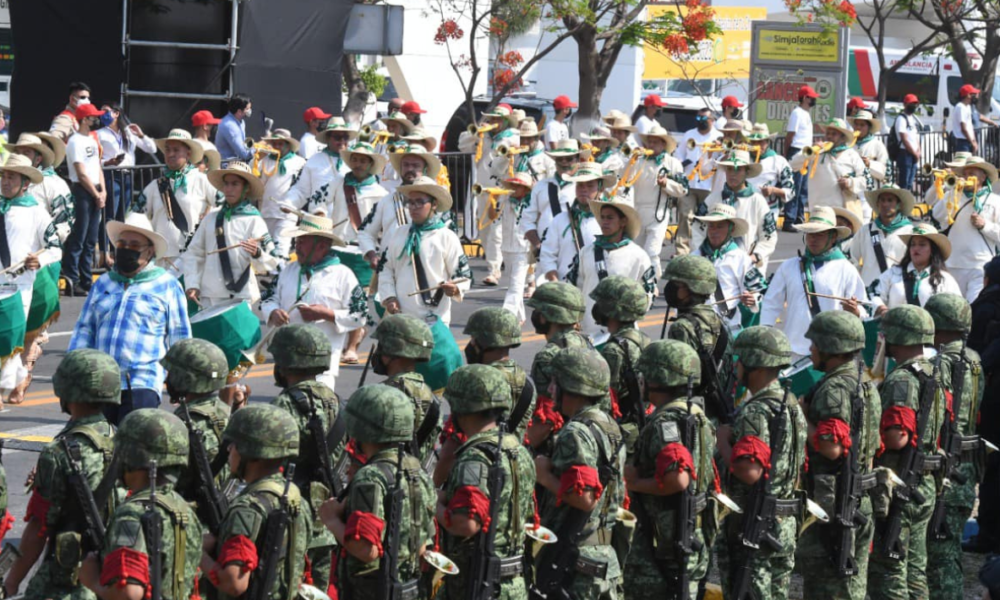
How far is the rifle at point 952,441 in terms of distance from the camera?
9344mm

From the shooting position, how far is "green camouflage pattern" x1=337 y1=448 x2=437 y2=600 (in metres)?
6.45

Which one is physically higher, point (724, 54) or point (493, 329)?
point (724, 54)

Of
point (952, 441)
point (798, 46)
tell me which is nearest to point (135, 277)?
point (952, 441)

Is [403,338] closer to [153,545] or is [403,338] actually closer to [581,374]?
[581,374]

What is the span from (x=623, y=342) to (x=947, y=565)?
2.23m

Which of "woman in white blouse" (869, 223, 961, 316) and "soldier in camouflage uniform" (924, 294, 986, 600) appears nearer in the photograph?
"soldier in camouflage uniform" (924, 294, 986, 600)

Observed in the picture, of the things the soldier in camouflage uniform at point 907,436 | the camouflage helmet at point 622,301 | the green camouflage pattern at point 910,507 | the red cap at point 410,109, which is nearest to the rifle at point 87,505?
the camouflage helmet at point 622,301

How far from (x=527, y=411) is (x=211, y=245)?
4229mm

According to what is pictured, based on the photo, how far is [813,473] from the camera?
28.0 ft

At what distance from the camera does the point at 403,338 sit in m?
8.48

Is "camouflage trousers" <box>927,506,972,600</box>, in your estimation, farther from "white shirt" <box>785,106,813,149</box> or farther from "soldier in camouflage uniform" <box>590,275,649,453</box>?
"white shirt" <box>785,106,813,149</box>

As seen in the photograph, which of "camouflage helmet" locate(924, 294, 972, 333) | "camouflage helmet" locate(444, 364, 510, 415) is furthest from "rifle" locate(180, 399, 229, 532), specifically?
"camouflage helmet" locate(924, 294, 972, 333)

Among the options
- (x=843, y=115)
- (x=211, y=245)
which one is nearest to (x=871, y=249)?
(x=211, y=245)

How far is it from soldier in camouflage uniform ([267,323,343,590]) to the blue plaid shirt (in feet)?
5.76
